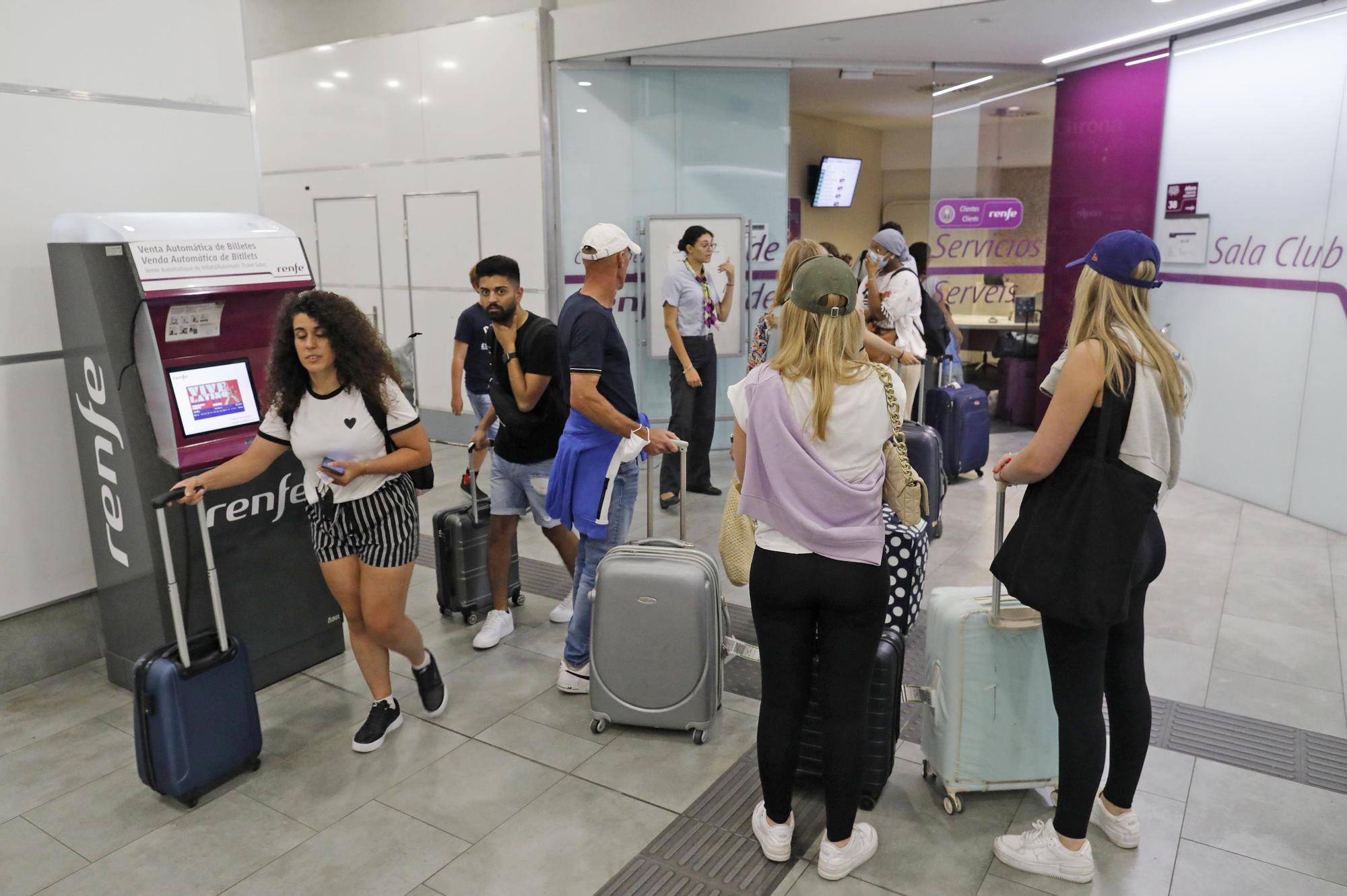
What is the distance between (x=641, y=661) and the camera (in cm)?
310

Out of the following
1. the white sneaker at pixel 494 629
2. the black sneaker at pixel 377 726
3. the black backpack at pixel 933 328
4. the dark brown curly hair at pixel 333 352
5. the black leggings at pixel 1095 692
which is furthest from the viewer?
the black backpack at pixel 933 328

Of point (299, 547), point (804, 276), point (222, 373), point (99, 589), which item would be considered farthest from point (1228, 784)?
point (99, 589)

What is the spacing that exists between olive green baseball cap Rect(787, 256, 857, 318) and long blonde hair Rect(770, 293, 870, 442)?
1cm

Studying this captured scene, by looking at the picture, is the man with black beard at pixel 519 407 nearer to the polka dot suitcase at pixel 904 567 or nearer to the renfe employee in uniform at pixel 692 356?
the polka dot suitcase at pixel 904 567

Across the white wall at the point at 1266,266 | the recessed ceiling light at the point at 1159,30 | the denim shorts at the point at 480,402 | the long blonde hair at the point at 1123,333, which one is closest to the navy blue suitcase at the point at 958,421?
the white wall at the point at 1266,266

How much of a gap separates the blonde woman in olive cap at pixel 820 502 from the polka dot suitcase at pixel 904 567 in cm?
90

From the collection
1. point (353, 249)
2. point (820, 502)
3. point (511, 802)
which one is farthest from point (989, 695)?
point (353, 249)

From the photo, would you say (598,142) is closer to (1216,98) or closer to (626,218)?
(626,218)

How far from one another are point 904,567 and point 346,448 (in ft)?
6.21

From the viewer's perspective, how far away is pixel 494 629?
400 cm

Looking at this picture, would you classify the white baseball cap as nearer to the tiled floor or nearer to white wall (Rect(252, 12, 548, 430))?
the tiled floor

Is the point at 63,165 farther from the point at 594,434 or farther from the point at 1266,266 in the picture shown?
the point at 1266,266

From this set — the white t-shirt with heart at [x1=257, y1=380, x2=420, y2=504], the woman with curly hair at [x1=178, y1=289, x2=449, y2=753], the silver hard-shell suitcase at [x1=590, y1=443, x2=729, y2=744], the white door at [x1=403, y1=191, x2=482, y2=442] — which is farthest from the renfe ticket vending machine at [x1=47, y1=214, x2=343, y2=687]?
the white door at [x1=403, y1=191, x2=482, y2=442]

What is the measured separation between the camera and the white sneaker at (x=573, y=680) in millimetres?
3525
